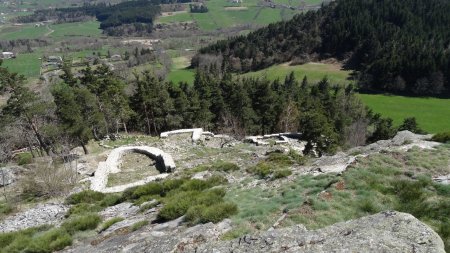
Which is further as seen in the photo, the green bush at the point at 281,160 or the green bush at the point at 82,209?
the green bush at the point at 281,160

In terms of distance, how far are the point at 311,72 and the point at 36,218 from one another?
106 metres

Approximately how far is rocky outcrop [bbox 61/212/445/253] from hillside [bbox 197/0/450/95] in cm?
9191

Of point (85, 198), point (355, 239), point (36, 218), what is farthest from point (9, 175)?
point (355, 239)

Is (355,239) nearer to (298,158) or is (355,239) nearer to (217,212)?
(217,212)

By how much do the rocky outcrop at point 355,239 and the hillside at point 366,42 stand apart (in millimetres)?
91933

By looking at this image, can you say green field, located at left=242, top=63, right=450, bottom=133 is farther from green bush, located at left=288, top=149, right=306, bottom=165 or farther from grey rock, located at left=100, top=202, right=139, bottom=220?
grey rock, located at left=100, top=202, right=139, bottom=220

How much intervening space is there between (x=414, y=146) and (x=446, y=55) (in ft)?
300

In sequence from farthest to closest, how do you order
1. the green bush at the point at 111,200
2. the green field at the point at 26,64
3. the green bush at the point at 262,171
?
the green field at the point at 26,64, the green bush at the point at 111,200, the green bush at the point at 262,171

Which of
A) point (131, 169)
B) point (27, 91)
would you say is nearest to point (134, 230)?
point (131, 169)

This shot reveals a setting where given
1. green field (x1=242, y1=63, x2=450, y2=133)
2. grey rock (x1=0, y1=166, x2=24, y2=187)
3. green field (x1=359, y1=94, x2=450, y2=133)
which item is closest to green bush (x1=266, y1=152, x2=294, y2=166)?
grey rock (x1=0, y1=166, x2=24, y2=187)

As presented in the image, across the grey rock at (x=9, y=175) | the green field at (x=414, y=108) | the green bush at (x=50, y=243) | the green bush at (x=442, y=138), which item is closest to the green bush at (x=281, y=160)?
the green bush at (x=442, y=138)

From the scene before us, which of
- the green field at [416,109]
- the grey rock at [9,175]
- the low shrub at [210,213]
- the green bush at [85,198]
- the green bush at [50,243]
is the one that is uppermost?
the low shrub at [210,213]

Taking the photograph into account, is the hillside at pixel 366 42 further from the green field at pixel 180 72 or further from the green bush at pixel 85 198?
the green bush at pixel 85 198

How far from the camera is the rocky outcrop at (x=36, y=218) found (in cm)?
2120
